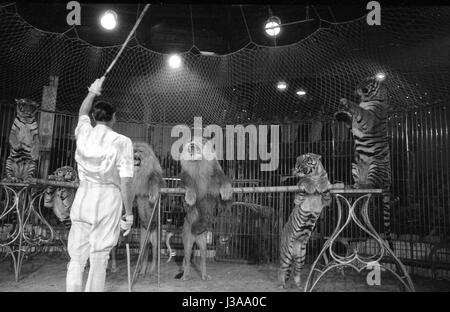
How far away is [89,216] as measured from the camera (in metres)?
2.72

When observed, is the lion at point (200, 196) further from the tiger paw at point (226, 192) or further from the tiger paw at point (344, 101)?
the tiger paw at point (344, 101)

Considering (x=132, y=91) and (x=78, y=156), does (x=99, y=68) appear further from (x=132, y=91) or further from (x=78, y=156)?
(x=78, y=156)

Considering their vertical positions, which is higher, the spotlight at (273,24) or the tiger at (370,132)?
the spotlight at (273,24)

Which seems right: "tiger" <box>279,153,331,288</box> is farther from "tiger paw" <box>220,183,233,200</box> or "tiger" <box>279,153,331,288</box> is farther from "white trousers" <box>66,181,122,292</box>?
"white trousers" <box>66,181,122,292</box>

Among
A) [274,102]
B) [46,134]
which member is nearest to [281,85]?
[274,102]

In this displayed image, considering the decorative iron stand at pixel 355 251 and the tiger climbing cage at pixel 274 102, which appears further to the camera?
the tiger climbing cage at pixel 274 102

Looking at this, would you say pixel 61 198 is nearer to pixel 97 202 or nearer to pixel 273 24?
pixel 97 202

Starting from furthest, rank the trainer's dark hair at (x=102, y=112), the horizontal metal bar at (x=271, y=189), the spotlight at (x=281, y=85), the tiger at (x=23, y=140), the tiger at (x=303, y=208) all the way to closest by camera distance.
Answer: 1. the spotlight at (x=281, y=85)
2. the tiger at (x=23, y=140)
3. the tiger at (x=303, y=208)
4. the horizontal metal bar at (x=271, y=189)
5. the trainer's dark hair at (x=102, y=112)

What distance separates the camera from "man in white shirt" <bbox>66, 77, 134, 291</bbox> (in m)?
2.72

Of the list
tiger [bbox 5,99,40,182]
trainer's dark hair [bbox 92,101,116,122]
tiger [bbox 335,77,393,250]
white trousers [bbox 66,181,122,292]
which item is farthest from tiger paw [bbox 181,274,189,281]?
tiger [bbox 5,99,40,182]

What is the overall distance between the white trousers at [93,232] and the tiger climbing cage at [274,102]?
231cm

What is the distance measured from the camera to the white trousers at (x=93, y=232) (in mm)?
2701

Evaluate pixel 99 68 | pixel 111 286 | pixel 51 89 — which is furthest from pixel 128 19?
pixel 111 286

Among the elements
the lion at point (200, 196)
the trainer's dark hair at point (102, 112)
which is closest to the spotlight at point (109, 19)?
the lion at point (200, 196)
